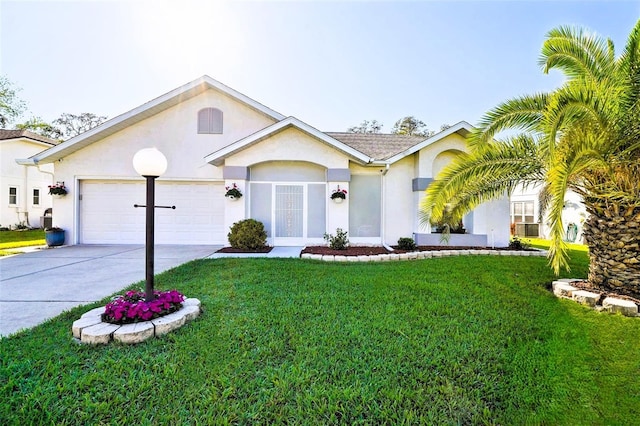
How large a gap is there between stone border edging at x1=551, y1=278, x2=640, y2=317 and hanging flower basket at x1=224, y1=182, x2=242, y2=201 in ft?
31.2

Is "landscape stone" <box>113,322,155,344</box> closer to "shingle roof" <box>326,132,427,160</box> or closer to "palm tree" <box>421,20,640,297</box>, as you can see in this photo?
"palm tree" <box>421,20,640,297</box>

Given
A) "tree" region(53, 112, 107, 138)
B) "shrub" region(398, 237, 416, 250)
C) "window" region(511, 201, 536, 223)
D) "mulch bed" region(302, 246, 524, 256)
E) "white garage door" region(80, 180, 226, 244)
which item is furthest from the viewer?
"tree" region(53, 112, 107, 138)

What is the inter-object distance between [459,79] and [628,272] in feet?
34.0

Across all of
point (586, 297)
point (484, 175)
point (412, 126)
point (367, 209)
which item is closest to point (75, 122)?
point (412, 126)

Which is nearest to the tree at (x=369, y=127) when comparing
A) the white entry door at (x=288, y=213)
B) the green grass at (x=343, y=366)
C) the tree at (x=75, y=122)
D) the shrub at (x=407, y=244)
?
the white entry door at (x=288, y=213)

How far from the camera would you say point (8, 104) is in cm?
2700

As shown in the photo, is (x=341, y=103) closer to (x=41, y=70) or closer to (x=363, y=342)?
(x=41, y=70)

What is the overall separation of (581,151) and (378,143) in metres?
9.55

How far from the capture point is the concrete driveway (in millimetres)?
4863

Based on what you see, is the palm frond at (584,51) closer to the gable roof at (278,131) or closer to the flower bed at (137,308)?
the gable roof at (278,131)

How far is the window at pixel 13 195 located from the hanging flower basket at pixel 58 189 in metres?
12.4

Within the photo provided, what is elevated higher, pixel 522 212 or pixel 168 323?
pixel 522 212

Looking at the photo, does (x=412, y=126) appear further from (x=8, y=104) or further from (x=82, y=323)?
(x=8, y=104)

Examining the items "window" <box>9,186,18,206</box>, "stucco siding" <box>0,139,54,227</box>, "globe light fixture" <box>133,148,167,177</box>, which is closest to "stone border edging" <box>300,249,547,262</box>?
"globe light fixture" <box>133,148,167,177</box>
